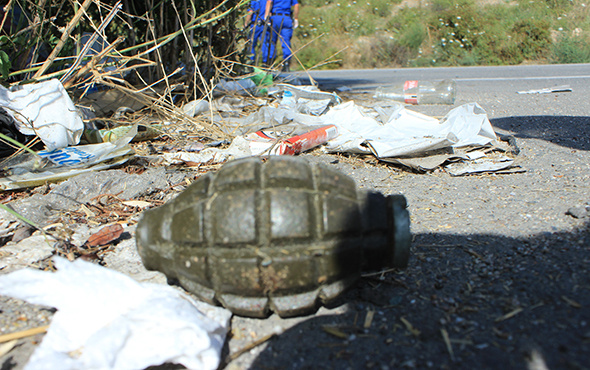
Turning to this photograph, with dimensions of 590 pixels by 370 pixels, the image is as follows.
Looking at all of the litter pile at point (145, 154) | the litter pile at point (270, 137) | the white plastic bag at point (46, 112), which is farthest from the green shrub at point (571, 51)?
the white plastic bag at point (46, 112)

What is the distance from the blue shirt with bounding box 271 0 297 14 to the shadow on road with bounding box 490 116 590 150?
5.25 meters

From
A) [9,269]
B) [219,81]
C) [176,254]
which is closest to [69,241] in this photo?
[9,269]

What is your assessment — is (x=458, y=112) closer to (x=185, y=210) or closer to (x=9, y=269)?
(x=185, y=210)

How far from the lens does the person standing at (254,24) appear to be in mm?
6271

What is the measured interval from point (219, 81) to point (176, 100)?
0.66m

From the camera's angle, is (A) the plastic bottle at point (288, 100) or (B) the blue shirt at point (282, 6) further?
(B) the blue shirt at point (282, 6)

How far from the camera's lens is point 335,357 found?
149 centimetres

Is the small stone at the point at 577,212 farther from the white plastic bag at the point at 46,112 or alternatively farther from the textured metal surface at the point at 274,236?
the white plastic bag at the point at 46,112

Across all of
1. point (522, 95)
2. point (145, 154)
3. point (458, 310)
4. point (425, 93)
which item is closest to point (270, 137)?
point (145, 154)

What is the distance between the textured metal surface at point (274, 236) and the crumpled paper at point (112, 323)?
0.16 metres

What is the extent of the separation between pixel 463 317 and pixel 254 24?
577cm

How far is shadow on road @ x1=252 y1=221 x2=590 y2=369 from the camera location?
1.43m

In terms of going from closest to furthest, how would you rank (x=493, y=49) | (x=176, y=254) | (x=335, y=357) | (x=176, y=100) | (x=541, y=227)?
(x=335, y=357)
(x=176, y=254)
(x=541, y=227)
(x=176, y=100)
(x=493, y=49)

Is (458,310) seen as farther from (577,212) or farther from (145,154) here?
(145,154)
